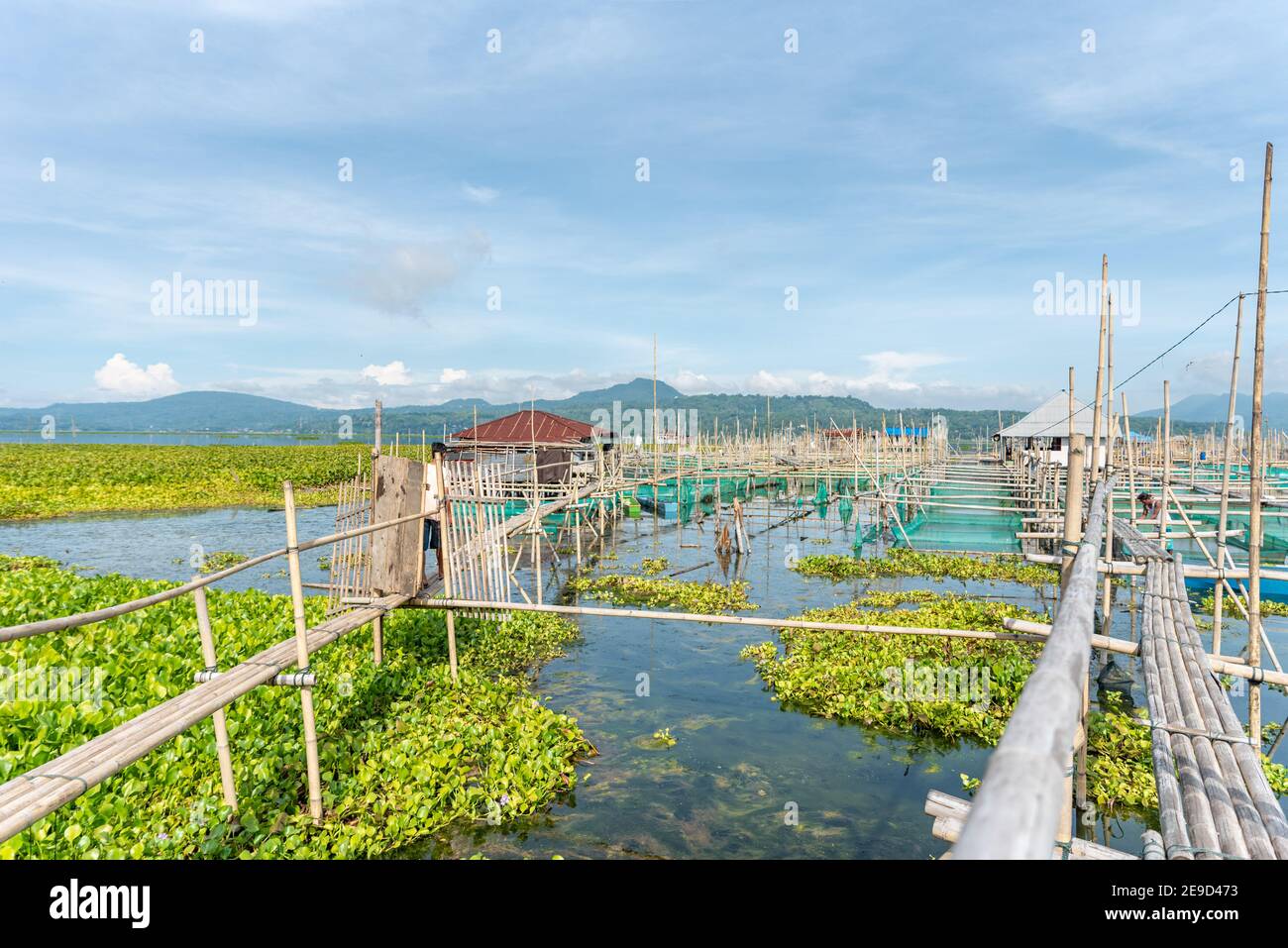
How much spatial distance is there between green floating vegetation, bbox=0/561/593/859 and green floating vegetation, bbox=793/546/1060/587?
11.3m

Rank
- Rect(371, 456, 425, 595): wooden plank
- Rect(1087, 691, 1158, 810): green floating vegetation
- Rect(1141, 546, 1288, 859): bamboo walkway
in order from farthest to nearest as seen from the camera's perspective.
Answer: Rect(371, 456, 425, 595): wooden plank → Rect(1087, 691, 1158, 810): green floating vegetation → Rect(1141, 546, 1288, 859): bamboo walkway

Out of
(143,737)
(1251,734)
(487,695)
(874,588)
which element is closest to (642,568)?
(874,588)

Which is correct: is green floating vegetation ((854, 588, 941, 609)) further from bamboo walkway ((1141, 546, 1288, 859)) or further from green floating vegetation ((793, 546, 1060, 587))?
bamboo walkway ((1141, 546, 1288, 859))

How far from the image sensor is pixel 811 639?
43.6 ft

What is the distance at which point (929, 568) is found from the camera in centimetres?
2047

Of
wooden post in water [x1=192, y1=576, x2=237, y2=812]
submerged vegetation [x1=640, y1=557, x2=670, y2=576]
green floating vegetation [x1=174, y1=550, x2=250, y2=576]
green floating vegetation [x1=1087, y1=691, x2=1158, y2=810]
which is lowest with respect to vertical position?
green floating vegetation [x1=1087, y1=691, x2=1158, y2=810]

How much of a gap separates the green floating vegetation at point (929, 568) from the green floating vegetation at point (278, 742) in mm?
11290

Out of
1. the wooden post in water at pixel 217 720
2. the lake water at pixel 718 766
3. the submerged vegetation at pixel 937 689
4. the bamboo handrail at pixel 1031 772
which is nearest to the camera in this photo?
the bamboo handrail at pixel 1031 772

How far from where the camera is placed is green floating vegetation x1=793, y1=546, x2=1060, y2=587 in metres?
19.8

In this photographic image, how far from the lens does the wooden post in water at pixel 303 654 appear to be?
239 inches

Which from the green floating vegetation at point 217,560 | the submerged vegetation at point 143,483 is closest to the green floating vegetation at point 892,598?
the green floating vegetation at point 217,560

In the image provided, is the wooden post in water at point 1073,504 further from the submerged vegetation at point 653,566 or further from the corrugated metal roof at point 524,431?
the corrugated metal roof at point 524,431

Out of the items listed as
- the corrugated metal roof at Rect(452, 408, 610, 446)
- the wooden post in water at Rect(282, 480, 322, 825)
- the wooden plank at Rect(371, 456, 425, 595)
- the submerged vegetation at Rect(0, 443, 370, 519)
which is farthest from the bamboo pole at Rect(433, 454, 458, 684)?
the corrugated metal roof at Rect(452, 408, 610, 446)

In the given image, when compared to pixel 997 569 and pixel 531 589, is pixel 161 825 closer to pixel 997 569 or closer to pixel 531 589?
pixel 531 589
